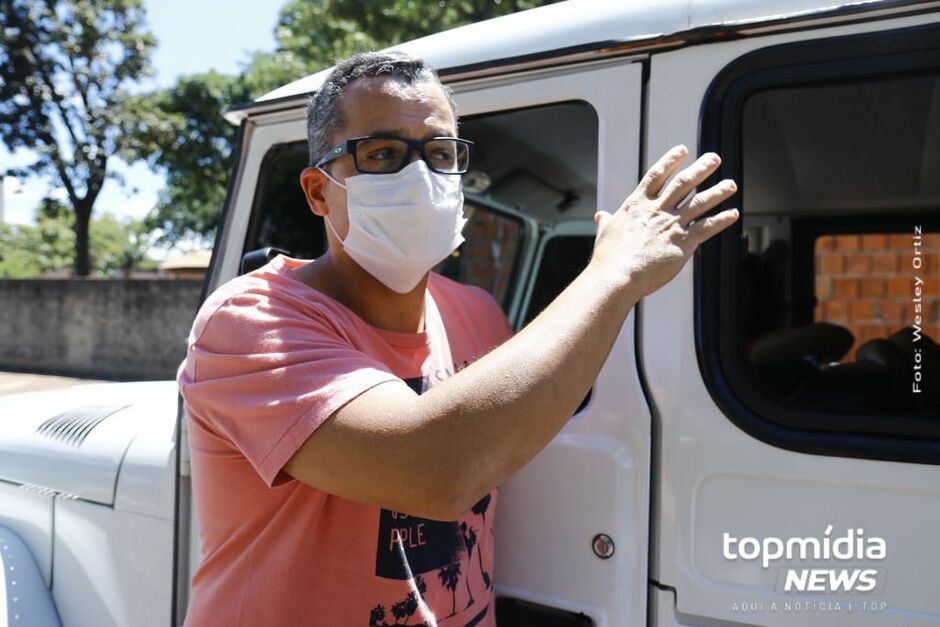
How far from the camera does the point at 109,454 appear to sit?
2.17 m

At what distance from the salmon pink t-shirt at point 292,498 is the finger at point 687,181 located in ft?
1.76

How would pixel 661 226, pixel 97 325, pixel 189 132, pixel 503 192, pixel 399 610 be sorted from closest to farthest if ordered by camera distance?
pixel 661 226, pixel 399 610, pixel 503 192, pixel 97 325, pixel 189 132

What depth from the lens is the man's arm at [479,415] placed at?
1111 mm

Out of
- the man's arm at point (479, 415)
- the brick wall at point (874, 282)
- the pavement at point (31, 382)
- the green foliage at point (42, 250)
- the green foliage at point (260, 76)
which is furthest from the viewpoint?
the green foliage at point (42, 250)

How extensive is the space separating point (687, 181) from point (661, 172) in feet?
0.15

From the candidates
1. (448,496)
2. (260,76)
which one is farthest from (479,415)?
(260,76)

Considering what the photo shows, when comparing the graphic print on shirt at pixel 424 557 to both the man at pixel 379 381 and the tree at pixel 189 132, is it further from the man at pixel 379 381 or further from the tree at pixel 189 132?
the tree at pixel 189 132

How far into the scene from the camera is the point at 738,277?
58.9 inches

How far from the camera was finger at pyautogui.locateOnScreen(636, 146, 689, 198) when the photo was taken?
50.1 inches

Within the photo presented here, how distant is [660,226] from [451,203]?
469mm

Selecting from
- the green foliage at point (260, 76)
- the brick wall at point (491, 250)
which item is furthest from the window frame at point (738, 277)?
the green foliage at point (260, 76)

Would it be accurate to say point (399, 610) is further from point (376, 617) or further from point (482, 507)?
point (482, 507)

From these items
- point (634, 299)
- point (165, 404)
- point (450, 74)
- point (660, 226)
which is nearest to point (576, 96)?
point (450, 74)

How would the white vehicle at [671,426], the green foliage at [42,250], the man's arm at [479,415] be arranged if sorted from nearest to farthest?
the man's arm at [479,415] < the white vehicle at [671,426] < the green foliage at [42,250]
